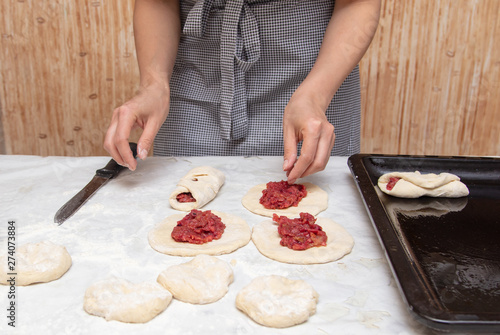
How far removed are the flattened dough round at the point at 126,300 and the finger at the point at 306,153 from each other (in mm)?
659

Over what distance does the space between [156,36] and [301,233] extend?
116 centimetres

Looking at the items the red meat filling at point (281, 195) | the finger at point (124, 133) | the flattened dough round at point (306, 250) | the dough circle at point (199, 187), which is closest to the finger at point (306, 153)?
the red meat filling at point (281, 195)

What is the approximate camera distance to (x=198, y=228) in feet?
4.63

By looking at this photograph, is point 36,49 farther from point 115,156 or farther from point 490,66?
point 490,66

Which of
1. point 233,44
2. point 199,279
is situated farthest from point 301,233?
point 233,44

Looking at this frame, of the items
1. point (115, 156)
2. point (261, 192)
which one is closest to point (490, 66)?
point (261, 192)

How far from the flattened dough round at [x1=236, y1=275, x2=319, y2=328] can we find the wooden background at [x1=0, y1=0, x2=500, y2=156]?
270cm

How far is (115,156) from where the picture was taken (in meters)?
1.66

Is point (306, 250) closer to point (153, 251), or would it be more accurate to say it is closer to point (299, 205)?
point (299, 205)

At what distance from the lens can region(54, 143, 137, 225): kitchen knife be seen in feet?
4.96

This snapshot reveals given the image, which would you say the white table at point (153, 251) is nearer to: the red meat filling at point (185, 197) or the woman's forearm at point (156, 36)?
the red meat filling at point (185, 197)

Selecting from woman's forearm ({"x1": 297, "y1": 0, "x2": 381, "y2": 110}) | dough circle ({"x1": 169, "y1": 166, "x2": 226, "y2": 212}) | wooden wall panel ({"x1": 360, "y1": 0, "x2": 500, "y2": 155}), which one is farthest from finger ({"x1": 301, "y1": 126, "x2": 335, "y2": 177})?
wooden wall panel ({"x1": 360, "y1": 0, "x2": 500, "y2": 155})

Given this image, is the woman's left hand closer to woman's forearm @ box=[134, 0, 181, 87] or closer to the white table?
the white table

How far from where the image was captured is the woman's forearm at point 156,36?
197 centimetres
